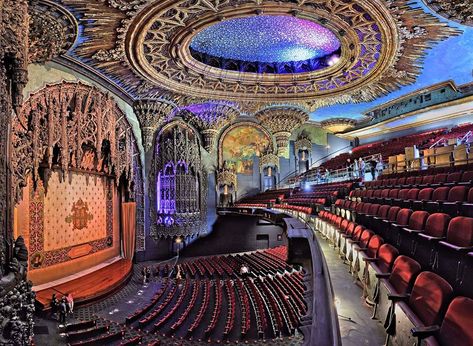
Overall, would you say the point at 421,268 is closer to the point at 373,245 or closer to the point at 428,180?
the point at 373,245

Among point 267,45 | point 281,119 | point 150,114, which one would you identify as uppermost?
point 267,45

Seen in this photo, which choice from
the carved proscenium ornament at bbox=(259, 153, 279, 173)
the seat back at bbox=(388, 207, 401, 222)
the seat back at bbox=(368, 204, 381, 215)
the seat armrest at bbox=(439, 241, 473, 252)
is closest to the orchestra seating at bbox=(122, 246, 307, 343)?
the seat back at bbox=(368, 204, 381, 215)

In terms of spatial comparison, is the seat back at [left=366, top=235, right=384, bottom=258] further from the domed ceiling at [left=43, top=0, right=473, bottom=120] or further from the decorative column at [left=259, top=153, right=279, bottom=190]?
the decorative column at [left=259, top=153, right=279, bottom=190]

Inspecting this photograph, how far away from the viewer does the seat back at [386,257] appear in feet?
3.98

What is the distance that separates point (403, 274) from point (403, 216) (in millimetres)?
727

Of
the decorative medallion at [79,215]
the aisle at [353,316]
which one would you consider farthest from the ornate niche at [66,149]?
the aisle at [353,316]

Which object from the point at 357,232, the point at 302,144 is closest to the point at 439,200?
the point at 357,232

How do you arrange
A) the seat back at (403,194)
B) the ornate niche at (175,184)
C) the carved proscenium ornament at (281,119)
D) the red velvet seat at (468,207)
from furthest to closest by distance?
1. the carved proscenium ornament at (281,119)
2. the ornate niche at (175,184)
3. the seat back at (403,194)
4. the red velvet seat at (468,207)

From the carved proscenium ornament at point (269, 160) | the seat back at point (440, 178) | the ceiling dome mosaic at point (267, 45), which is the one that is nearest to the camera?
the seat back at point (440, 178)

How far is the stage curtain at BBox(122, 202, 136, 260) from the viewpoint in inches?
215

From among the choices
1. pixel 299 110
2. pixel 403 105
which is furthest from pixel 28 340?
pixel 403 105

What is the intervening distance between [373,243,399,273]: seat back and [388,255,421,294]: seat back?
0.12 metres

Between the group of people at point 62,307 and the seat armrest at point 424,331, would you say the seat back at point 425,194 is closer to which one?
the seat armrest at point 424,331

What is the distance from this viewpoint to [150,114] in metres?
5.48
